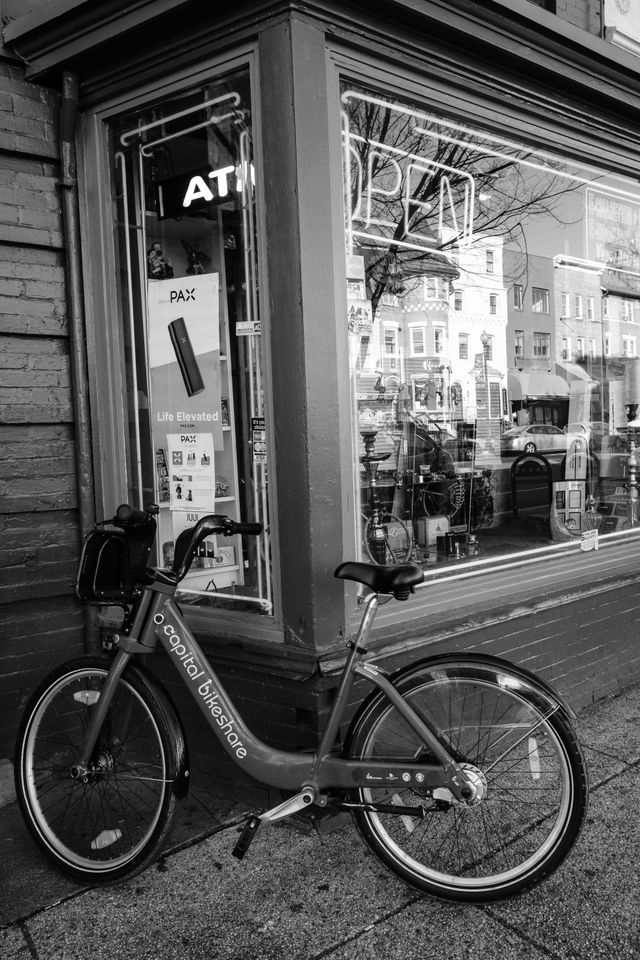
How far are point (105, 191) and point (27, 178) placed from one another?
34 centimetres

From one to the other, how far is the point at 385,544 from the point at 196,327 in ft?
4.75

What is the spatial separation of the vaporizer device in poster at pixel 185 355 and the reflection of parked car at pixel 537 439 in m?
2.94

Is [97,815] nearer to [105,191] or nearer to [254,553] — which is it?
[254,553]

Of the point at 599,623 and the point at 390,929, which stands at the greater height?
the point at 599,623

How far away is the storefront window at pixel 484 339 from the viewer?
157 inches

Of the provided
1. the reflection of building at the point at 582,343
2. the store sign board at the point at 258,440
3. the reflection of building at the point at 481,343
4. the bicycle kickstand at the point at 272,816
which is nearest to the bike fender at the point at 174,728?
the bicycle kickstand at the point at 272,816

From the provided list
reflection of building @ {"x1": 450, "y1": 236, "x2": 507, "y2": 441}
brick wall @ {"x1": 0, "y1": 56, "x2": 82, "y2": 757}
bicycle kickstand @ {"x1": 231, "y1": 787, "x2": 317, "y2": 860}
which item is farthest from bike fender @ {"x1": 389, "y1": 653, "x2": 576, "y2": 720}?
reflection of building @ {"x1": 450, "y1": 236, "x2": 507, "y2": 441}

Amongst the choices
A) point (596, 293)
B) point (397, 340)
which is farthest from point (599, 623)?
point (596, 293)

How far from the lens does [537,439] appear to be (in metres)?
5.96

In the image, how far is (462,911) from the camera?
102 inches

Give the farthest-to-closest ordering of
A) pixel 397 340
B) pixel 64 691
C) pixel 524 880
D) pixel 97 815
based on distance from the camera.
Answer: pixel 397 340 < pixel 97 815 < pixel 64 691 < pixel 524 880

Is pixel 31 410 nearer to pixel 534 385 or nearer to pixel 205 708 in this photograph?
pixel 205 708

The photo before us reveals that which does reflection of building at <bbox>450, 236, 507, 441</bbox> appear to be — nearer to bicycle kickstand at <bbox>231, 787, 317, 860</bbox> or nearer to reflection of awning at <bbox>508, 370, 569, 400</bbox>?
reflection of awning at <bbox>508, 370, 569, 400</bbox>

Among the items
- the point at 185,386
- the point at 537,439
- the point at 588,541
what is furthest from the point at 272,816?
the point at 537,439
